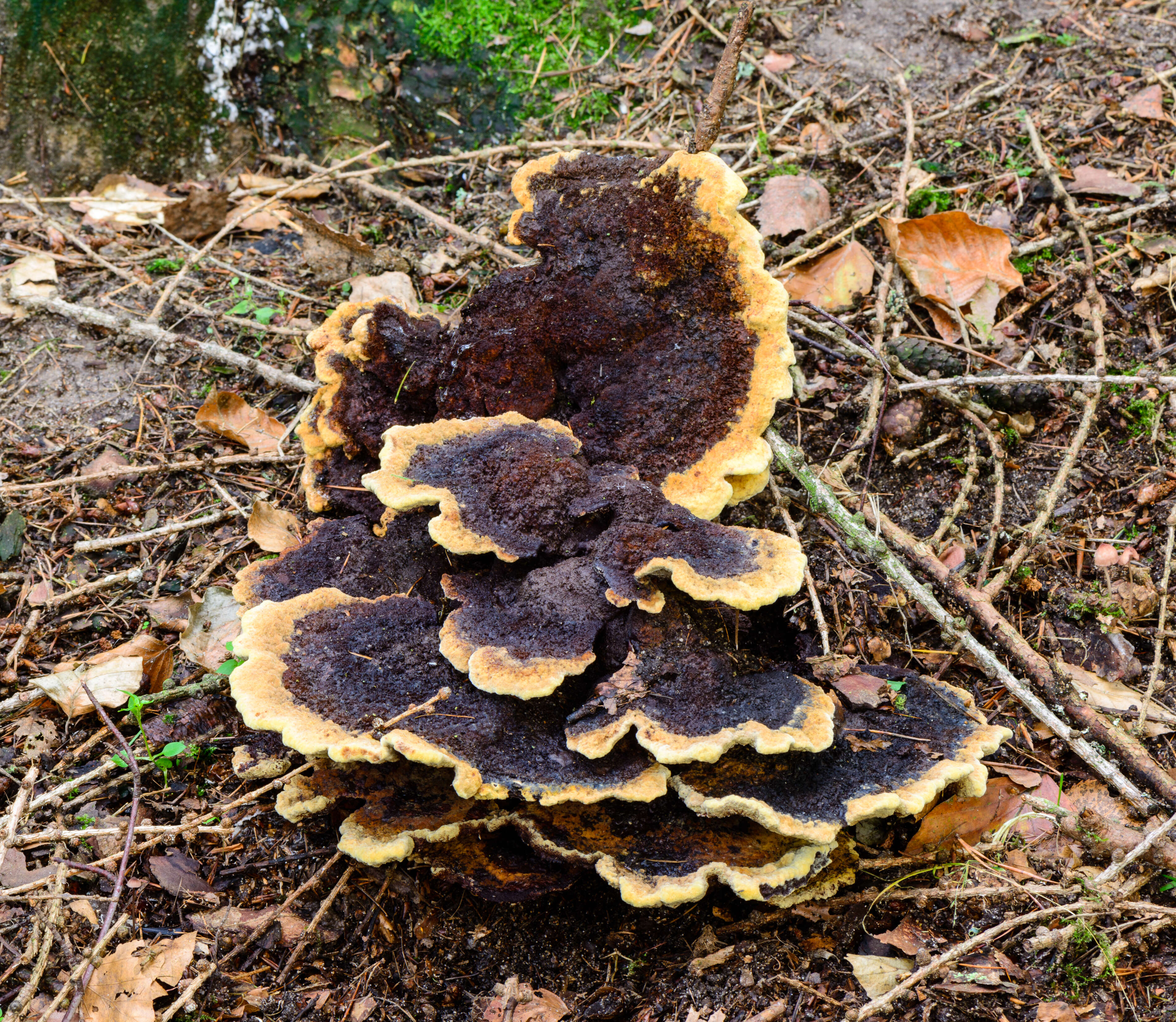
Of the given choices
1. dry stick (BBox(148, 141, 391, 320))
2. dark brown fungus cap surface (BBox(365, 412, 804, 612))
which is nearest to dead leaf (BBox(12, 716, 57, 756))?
dark brown fungus cap surface (BBox(365, 412, 804, 612))

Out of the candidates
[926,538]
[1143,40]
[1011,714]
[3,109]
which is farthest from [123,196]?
[1143,40]

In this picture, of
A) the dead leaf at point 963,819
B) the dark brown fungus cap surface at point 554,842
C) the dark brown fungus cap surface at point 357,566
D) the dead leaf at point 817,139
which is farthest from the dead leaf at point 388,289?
the dead leaf at point 963,819

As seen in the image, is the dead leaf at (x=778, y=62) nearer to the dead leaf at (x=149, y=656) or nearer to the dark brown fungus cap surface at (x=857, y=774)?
the dark brown fungus cap surface at (x=857, y=774)

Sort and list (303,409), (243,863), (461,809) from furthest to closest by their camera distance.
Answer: (303,409) < (243,863) < (461,809)

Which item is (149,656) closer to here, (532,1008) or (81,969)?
(81,969)

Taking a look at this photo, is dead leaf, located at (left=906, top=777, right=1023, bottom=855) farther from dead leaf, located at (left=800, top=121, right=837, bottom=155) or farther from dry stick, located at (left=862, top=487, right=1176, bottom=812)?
dead leaf, located at (left=800, top=121, right=837, bottom=155)

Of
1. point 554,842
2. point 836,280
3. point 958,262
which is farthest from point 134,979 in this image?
point 958,262

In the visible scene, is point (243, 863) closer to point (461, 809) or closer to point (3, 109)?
point (461, 809)
